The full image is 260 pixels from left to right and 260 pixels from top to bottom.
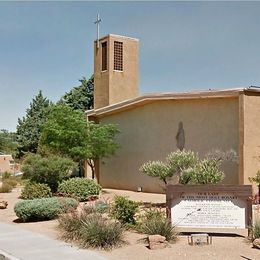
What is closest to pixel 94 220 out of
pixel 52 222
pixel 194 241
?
pixel 194 241

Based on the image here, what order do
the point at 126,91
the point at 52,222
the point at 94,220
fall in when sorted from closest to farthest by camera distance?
the point at 94,220 → the point at 52,222 → the point at 126,91

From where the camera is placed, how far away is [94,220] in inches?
444

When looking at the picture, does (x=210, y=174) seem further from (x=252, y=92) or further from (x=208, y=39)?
(x=208, y=39)

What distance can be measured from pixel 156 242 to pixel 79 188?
35.7ft

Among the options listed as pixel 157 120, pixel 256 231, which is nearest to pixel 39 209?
pixel 256 231

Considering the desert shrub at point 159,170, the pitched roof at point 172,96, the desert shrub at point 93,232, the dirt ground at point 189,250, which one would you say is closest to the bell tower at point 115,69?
the pitched roof at point 172,96

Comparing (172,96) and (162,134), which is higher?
(172,96)

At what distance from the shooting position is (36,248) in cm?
1078

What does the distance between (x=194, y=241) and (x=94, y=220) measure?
2.37 meters

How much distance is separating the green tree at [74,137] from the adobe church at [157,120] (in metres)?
1.80

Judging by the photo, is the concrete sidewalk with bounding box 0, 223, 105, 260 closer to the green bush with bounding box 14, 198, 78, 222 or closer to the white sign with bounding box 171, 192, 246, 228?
the green bush with bounding box 14, 198, 78, 222

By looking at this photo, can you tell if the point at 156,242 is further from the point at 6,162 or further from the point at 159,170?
the point at 6,162

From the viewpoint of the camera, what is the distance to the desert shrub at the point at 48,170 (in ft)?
73.3

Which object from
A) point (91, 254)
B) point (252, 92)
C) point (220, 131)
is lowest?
point (91, 254)
